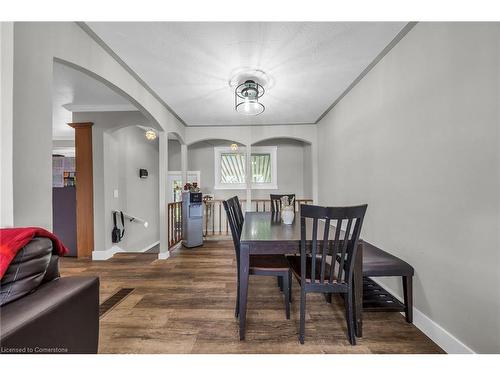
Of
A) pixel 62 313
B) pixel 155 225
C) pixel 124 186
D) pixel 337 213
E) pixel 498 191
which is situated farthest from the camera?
pixel 155 225

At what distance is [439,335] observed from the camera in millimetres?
1539

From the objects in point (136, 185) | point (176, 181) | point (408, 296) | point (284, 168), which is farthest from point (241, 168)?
point (408, 296)

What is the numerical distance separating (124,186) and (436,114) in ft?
15.7

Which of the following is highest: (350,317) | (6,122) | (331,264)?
(6,122)

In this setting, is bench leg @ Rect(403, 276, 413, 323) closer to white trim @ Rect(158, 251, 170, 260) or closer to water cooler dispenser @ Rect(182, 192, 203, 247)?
white trim @ Rect(158, 251, 170, 260)

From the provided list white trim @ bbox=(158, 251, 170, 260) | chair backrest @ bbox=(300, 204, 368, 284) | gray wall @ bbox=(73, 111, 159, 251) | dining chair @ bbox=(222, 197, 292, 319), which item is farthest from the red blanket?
gray wall @ bbox=(73, 111, 159, 251)

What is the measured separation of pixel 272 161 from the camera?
20.0 feet

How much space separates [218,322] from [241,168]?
15.1 ft

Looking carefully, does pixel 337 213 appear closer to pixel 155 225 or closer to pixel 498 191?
pixel 498 191

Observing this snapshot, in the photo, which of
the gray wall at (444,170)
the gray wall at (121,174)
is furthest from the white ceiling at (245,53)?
the gray wall at (121,174)

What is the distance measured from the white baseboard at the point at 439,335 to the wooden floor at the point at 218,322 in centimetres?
5

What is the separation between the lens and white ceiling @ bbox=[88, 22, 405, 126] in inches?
72.4

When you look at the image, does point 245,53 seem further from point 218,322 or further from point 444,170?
point 218,322
